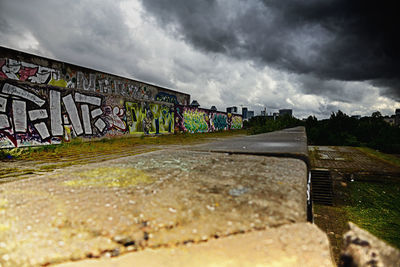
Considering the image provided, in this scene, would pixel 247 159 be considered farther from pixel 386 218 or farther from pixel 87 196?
pixel 386 218

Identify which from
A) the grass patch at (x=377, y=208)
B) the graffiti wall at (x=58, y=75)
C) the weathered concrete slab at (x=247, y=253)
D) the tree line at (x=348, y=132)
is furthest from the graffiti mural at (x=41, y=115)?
the grass patch at (x=377, y=208)

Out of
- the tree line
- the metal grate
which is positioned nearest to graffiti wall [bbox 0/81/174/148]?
the tree line

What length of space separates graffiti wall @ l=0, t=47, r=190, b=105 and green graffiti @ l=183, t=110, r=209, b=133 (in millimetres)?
4328

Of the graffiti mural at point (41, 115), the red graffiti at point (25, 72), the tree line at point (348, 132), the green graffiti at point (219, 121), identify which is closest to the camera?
the graffiti mural at point (41, 115)

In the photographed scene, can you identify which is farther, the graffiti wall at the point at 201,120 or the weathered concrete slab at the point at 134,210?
the graffiti wall at the point at 201,120

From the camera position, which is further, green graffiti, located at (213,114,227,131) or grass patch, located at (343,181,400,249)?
green graffiti, located at (213,114,227,131)

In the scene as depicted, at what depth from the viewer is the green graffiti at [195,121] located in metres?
16.4

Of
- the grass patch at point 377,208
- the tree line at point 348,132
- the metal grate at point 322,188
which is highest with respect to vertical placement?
the tree line at point 348,132

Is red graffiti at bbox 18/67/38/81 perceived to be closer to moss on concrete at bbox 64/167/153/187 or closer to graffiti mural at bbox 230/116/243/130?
moss on concrete at bbox 64/167/153/187

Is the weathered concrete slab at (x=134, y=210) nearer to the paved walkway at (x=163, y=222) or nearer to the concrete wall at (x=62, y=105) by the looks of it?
the paved walkway at (x=163, y=222)

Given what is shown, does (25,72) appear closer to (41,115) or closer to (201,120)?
(41,115)

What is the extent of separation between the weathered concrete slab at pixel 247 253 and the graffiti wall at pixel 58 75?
30.8 feet

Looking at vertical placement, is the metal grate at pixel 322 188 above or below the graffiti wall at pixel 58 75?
below

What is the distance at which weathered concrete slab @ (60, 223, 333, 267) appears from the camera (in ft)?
1.61
